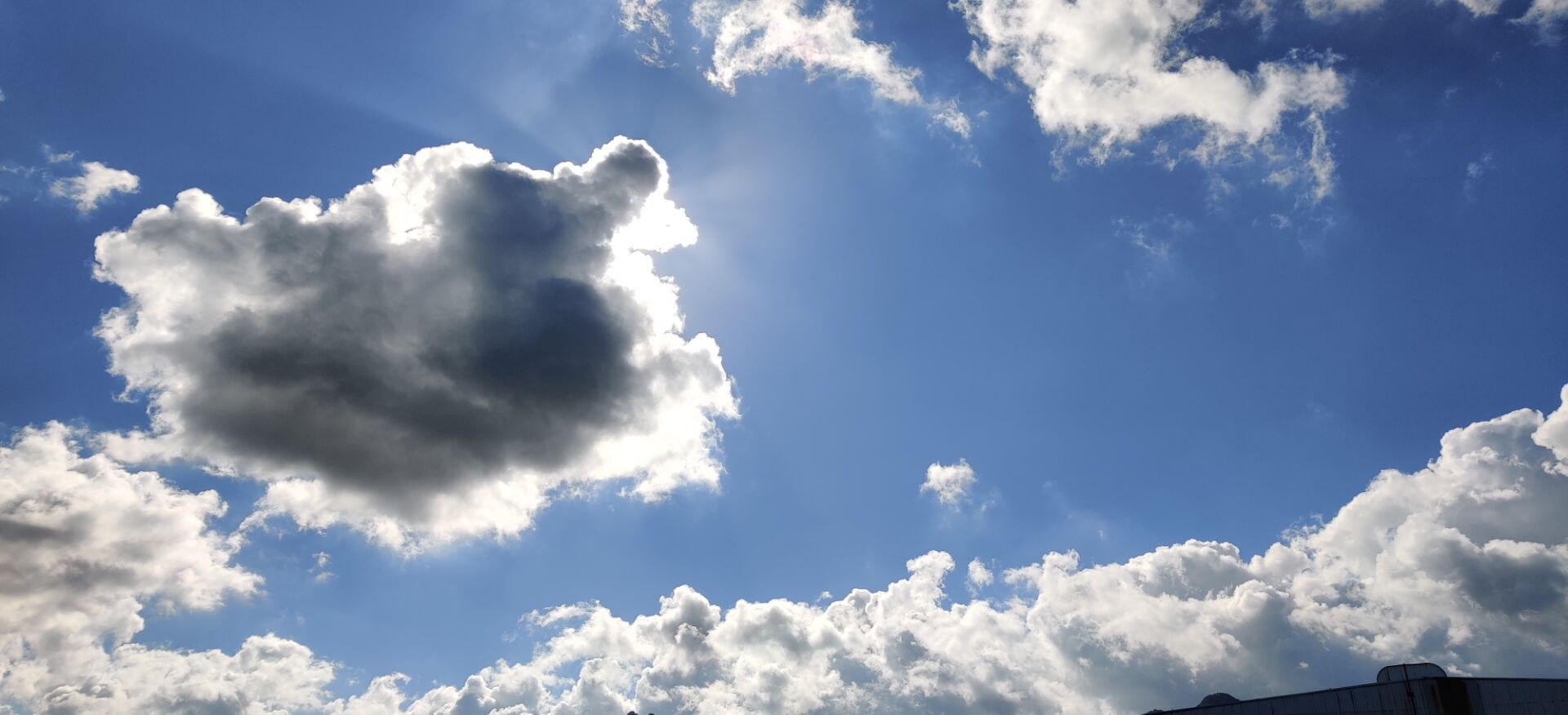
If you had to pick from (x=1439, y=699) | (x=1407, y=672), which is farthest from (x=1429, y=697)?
(x=1407, y=672)

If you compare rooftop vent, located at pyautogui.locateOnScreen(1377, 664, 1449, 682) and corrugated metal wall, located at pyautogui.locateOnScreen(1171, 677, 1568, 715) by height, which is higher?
rooftop vent, located at pyautogui.locateOnScreen(1377, 664, 1449, 682)

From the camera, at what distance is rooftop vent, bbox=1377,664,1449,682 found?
3709cm

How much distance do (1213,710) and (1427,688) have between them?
1372cm

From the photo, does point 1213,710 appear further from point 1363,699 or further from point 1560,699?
point 1560,699

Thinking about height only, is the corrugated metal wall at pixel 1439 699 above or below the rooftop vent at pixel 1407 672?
below

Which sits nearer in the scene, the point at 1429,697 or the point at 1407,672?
the point at 1429,697

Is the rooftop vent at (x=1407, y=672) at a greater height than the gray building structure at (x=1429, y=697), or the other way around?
the rooftop vent at (x=1407, y=672)

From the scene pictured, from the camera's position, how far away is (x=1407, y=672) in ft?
124

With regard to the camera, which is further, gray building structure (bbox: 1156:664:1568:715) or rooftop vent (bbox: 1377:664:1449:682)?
rooftop vent (bbox: 1377:664:1449:682)

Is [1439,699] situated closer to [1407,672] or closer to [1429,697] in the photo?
[1429,697]

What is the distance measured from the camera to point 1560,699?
41406 millimetres

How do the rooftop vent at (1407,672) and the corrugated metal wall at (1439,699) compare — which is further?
the rooftop vent at (1407,672)

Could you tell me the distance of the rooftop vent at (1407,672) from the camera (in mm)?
37094

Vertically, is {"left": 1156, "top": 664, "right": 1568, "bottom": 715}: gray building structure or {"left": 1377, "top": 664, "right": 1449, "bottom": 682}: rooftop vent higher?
{"left": 1377, "top": 664, "right": 1449, "bottom": 682}: rooftop vent
